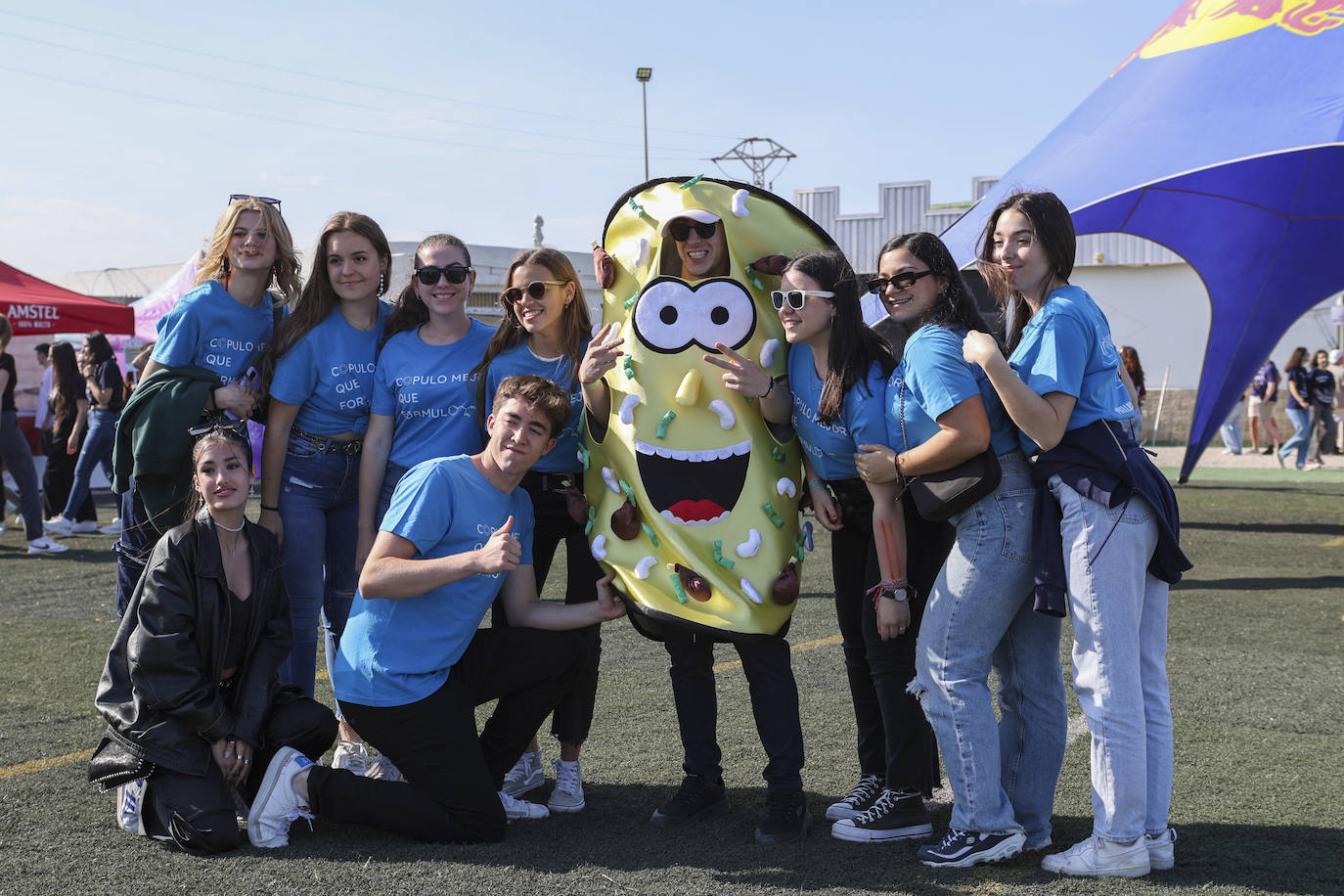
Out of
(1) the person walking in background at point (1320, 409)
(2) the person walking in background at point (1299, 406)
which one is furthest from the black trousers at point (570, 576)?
(1) the person walking in background at point (1320, 409)

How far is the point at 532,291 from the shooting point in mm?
3738

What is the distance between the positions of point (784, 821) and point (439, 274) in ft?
6.77

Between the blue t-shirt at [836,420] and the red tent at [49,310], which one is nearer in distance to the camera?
the blue t-shirt at [836,420]

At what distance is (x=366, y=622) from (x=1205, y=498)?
11.9 m

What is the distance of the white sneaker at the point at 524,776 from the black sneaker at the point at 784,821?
0.87 meters

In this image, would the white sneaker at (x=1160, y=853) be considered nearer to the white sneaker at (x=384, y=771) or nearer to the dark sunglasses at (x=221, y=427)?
the white sneaker at (x=384, y=771)

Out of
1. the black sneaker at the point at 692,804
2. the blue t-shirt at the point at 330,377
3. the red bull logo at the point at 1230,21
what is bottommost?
the black sneaker at the point at 692,804

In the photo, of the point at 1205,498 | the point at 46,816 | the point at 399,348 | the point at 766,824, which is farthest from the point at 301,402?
the point at 1205,498

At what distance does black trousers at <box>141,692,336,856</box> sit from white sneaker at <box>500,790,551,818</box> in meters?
0.61

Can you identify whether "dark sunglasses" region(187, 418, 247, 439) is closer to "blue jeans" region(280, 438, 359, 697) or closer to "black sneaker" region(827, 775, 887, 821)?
"blue jeans" region(280, 438, 359, 697)

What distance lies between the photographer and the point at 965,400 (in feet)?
10.1

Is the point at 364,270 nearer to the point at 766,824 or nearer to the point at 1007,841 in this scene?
the point at 766,824

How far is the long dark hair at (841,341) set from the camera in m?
3.37

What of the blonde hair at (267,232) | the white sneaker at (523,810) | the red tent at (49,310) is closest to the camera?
the white sneaker at (523,810)
